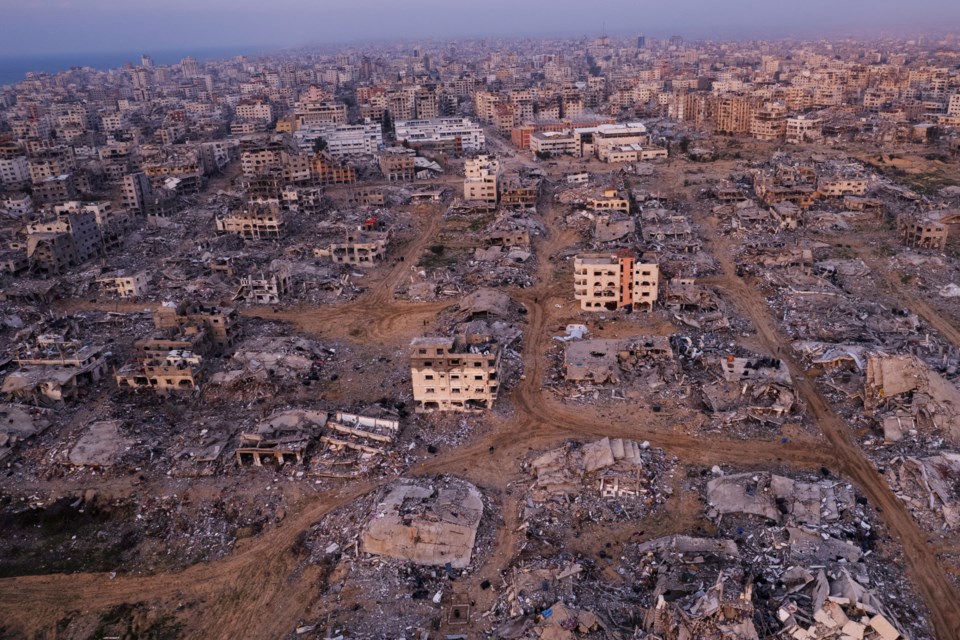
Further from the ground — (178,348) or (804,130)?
(804,130)

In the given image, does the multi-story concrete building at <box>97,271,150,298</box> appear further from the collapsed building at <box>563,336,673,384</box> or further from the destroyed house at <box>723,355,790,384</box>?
the destroyed house at <box>723,355,790,384</box>

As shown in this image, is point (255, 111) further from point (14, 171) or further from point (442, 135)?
point (14, 171)

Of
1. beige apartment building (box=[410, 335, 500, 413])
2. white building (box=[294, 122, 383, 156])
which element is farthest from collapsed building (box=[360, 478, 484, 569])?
white building (box=[294, 122, 383, 156])

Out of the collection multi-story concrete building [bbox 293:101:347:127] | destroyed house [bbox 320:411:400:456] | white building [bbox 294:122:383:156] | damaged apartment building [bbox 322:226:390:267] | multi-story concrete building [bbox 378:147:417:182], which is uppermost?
multi-story concrete building [bbox 293:101:347:127]

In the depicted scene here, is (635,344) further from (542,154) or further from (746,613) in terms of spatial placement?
(542,154)

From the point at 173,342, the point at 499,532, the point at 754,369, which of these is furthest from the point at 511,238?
the point at 499,532

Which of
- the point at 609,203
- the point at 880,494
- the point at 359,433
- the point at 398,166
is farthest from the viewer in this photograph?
the point at 398,166

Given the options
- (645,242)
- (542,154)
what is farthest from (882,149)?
(645,242)
